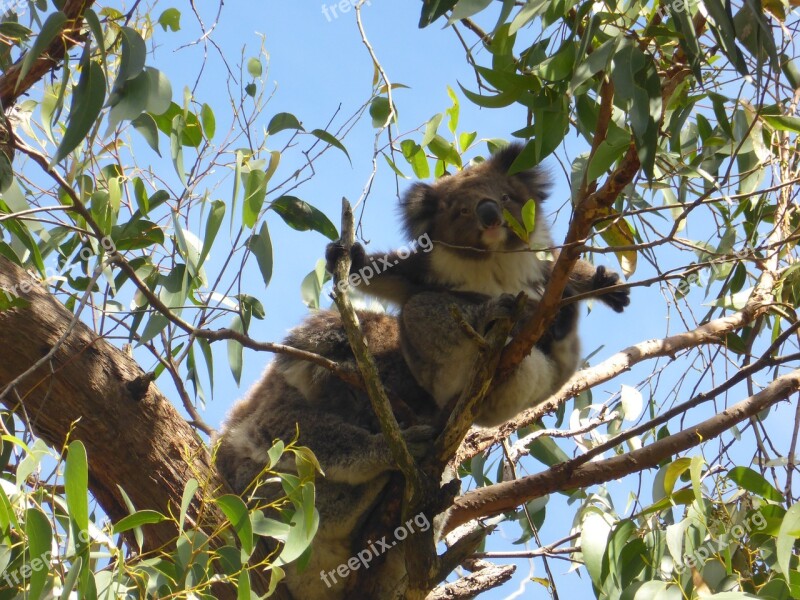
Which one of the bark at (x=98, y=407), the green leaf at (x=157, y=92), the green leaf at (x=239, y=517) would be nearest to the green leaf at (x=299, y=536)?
the green leaf at (x=239, y=517)

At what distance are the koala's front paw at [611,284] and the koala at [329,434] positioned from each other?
0.89m

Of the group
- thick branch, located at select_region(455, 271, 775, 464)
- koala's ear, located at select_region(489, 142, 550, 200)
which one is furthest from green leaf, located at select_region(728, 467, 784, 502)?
koala's ear, located at select_region(489, 142, 550, 200)

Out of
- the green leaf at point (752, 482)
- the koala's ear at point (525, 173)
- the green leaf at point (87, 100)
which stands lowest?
the green leaf at point (752, 482)

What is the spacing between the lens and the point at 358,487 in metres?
3.36

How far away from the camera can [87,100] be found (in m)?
2.30

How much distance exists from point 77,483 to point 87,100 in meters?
1.02

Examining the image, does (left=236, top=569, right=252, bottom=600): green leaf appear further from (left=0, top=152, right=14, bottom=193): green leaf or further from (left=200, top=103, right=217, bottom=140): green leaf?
(left=200, top=103, right=217, bottom=140): green leaf

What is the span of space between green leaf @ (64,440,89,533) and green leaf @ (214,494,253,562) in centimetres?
36

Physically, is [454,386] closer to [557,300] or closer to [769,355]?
[557,300]

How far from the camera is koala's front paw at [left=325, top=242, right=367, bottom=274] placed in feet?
10.1

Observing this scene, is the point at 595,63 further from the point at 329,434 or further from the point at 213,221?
the point at 329,434

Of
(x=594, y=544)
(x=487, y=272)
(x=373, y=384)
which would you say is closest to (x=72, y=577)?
(x=373, y=384)

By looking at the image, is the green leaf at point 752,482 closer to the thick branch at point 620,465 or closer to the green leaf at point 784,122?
the thick branch at point 620,465

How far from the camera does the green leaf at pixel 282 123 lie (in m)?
2.96
